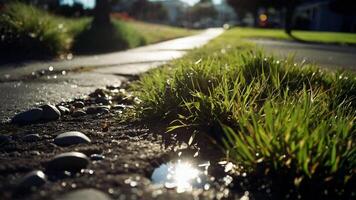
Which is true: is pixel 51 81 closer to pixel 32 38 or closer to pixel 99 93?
pixel 99 93

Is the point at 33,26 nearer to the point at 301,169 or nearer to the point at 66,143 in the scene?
the point at 66,143

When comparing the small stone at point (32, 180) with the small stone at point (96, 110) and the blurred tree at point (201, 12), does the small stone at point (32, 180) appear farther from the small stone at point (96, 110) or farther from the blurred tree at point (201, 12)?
the blurred tree at point (201, 12)

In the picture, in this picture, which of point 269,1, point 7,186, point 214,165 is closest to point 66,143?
point 7,186

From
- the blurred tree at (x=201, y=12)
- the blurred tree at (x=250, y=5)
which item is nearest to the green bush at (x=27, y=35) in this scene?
the blurred tree at (x=250, y=5)

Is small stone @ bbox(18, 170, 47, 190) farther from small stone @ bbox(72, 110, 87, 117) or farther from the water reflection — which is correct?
small stone @ bbox(72, 110, 87, 117)

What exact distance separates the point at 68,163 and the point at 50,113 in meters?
1.26

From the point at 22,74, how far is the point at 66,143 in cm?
372

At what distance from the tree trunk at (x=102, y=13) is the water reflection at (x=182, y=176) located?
10.8 meters

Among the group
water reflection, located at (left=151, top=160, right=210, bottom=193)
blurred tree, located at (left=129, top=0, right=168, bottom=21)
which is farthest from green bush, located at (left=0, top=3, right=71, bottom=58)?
blurred tree, located at (left=129, top=0, right=168, bottom=21)

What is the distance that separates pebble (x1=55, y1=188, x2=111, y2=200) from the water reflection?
34cm

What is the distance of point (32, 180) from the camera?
2.01 meters

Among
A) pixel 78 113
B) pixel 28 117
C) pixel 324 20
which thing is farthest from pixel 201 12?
pixel 28 117

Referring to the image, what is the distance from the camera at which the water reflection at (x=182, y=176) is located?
2170 mm

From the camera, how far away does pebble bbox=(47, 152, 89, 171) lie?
7.30ft
